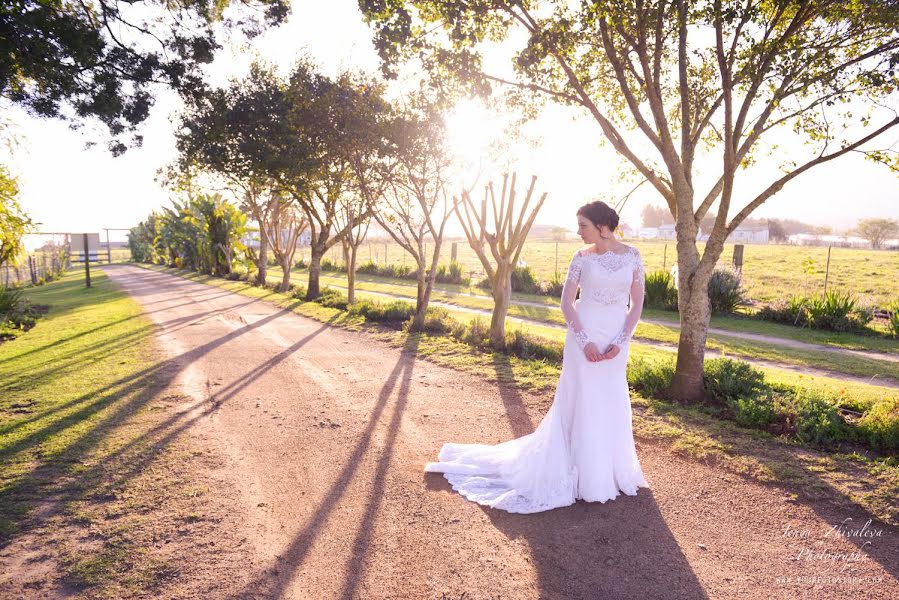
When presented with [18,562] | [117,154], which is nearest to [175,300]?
[117,154]

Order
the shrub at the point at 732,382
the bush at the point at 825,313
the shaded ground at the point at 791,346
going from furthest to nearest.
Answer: the bush at the point at 825,313
the shaded ground at the point at 791,346
the shrub at the point at 732,382

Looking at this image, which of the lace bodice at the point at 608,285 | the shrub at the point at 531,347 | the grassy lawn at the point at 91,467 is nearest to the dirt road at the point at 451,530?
the grassy lawn at the point at 91,467

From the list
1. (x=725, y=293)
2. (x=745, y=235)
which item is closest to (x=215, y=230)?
(x=725, y=293)

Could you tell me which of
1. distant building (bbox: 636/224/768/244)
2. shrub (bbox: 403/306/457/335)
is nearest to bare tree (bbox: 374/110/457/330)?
shrub (bbox: 403/306/457/335)

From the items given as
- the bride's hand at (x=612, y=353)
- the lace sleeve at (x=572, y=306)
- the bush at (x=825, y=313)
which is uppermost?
the lace sleeve at (x=572, y=306)

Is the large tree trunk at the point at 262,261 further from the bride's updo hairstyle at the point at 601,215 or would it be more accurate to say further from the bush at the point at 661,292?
the bride's updo hairstyle at the point at 601,215

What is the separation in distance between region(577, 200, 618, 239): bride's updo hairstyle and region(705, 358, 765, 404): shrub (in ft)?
11.4

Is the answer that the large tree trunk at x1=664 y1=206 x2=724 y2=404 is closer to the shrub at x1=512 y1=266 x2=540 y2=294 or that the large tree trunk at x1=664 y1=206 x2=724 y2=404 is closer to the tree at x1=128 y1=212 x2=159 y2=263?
the shrub at x1=512 y1=266 x2=540 y2=294

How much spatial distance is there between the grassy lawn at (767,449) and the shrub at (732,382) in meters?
0.50

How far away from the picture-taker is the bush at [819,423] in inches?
212

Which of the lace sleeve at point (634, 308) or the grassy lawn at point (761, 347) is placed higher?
the lace sleeve at point (634, 308)

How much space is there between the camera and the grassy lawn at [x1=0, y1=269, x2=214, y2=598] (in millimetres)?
3391

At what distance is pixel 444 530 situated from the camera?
380 cm

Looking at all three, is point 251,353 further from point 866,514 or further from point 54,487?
point 866,514
